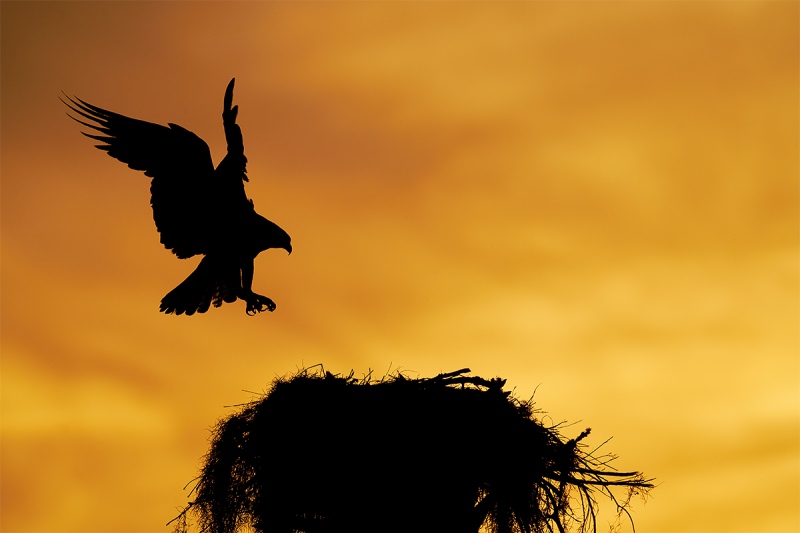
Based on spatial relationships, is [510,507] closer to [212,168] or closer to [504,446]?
[504,446]

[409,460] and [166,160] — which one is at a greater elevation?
[166,160]

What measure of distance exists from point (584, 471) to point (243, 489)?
3402 millimetres

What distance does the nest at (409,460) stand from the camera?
334 inches

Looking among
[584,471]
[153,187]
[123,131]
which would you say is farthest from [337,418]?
[123,131]

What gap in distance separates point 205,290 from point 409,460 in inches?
129

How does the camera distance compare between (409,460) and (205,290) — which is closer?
(409,460)

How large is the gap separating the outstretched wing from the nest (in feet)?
7.38

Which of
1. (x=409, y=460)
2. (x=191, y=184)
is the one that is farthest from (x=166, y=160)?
(x=409, y=460)

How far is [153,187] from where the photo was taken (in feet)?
30.8

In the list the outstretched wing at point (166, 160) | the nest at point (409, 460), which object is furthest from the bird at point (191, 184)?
the nest at point (409, 460)

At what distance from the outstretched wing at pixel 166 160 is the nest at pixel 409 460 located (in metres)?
2.25

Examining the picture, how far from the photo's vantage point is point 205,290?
1021cm

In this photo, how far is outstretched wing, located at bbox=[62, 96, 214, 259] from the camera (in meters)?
9.40

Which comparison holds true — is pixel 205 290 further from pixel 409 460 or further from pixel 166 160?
pixel 409 460
